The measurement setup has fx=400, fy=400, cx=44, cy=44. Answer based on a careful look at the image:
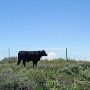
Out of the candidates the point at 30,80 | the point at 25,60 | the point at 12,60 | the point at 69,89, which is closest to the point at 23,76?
the point at 30,80

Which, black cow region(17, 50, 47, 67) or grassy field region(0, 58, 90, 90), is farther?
black cow region(17, 50, 47, 67)

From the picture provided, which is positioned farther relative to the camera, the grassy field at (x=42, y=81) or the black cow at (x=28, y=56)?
the black cow at (x=28, y=56)

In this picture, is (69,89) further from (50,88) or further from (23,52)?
(23,52)

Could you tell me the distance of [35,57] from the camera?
88.8 feet

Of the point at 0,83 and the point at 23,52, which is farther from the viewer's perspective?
the point at 23,52

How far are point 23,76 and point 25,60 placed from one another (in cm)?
1096

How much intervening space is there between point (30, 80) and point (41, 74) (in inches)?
48.7

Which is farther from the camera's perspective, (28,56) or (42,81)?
(28,56)

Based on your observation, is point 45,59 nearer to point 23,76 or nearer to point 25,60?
point 25,60

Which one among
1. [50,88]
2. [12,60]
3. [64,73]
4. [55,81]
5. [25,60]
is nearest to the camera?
[50,88]

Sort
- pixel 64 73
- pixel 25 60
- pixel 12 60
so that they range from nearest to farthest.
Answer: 1. pixel 64 73
2. pixel 25 60
3. pixel 12 60

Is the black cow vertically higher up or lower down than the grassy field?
higher up

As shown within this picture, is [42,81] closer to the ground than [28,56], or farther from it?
closer to the ground

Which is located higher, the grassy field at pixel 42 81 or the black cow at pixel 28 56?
the black cow at pixel 28 56
